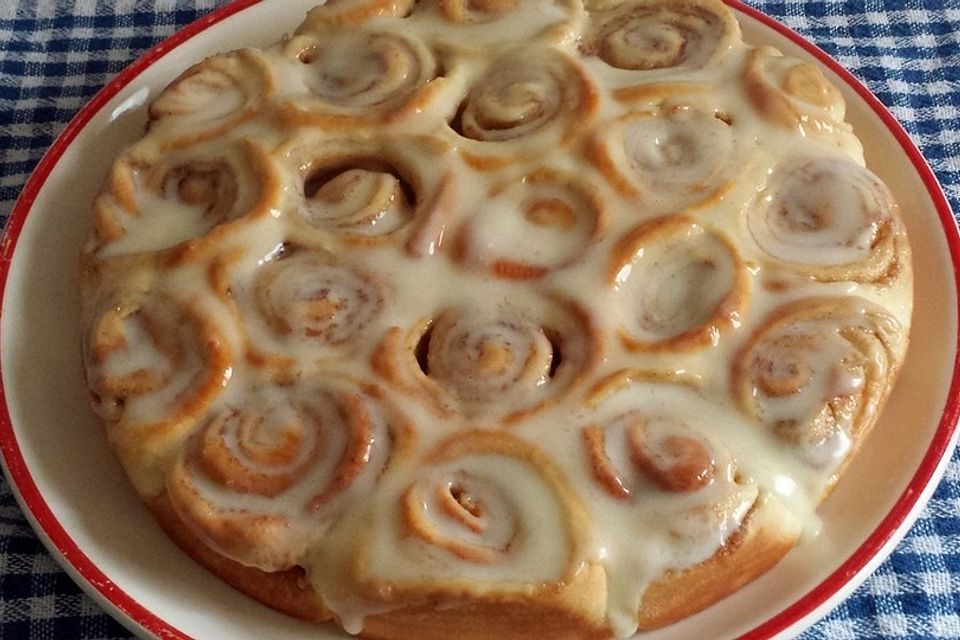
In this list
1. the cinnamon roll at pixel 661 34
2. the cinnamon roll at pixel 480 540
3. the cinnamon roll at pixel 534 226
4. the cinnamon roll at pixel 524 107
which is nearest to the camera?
the cinnamon roll at pixel 480 540

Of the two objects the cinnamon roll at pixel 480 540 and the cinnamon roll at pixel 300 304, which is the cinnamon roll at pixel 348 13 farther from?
the cinnamon roll at pixel 480 540

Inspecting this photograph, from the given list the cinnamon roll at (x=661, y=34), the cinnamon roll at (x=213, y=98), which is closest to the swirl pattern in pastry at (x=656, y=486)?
the cinnamon roll at (x=661, y=34)

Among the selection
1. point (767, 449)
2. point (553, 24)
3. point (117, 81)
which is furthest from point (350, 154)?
point (767, 449)

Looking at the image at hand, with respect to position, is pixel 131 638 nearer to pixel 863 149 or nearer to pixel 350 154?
pixel 350 154

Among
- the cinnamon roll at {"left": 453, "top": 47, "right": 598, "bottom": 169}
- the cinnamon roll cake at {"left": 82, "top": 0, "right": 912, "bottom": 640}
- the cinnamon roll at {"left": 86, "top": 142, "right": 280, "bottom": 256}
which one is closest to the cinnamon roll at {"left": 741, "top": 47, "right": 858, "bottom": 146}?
the cinnamon roll cake at {"left": 82, "top": 0, "right": 912, "bottom": 640}

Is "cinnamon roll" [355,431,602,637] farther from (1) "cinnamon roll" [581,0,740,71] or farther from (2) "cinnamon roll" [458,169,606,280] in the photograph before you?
(1) "cinnamon roll" [581,0,740,71]

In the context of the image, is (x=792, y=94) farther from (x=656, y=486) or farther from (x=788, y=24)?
(x=788, y=24)
